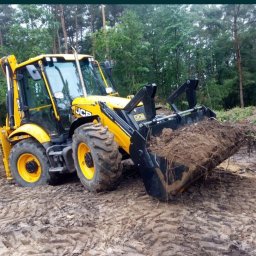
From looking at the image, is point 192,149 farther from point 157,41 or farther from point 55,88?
point 157,41

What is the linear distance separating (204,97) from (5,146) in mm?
24827

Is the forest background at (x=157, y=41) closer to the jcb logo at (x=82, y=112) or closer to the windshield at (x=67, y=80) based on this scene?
the windshield at (x=67, y=80)

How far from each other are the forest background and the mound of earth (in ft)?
63.9

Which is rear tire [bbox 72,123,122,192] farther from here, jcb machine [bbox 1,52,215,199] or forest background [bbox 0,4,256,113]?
forest background [bbox 0,4,256,113]

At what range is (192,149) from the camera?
4.84 metres

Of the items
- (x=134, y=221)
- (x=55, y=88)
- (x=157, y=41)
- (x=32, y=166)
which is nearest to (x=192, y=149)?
(x=134, y=221)

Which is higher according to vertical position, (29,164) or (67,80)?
(67,80)

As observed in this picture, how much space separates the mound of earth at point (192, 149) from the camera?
476 centimetres

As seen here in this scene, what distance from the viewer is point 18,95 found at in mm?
7250

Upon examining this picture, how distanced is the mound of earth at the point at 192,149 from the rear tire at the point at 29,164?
2.50 m

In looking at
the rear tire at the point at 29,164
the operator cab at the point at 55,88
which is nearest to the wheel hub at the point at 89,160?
the operator cab at the point at 55,88

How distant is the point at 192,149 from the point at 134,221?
1.16 m

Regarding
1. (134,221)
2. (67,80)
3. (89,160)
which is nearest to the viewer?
(134,221)

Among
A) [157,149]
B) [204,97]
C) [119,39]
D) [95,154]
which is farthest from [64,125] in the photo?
[204,97]
